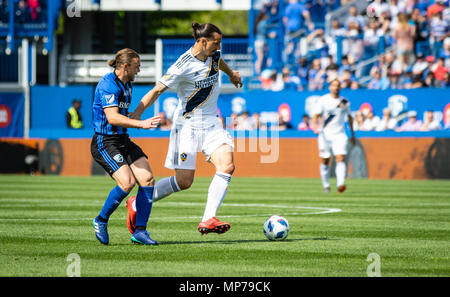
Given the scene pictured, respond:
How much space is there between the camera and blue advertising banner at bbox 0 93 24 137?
35.0 m

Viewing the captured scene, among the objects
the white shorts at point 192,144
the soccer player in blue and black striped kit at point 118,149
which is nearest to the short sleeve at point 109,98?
the soccer player in blue and black striped kit at point 118,149

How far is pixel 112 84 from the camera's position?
8.94m

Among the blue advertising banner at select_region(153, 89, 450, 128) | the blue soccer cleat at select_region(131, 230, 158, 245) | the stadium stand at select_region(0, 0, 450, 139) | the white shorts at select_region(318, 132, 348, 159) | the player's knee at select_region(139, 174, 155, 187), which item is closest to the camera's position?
the blue soccer cleat at select_region(131, 230, 158, 245)

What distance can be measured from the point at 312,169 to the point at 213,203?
1636 cm

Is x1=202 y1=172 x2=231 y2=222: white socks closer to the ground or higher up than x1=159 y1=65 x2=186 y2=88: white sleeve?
closer to the ground

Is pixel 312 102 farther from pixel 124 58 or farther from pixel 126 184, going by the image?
pixel 126 184

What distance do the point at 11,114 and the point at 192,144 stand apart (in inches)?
1048

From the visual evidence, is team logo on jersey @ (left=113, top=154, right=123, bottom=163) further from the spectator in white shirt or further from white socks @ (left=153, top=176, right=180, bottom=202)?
the spectator in white shirt

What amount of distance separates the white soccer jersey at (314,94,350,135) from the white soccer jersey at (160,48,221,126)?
9121 mm

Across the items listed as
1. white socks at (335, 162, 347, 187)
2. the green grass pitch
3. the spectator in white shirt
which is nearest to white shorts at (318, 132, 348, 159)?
white socks at (335, 162, 347, 187)

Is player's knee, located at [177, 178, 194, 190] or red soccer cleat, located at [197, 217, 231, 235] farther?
player's knee, located at [177, 178, 194, 190]

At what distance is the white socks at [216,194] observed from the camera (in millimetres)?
9367

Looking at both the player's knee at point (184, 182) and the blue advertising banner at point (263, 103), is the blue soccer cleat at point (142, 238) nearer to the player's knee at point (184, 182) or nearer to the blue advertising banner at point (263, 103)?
the player's knee at point (184, 182)

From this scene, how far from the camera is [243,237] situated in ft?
31.8
